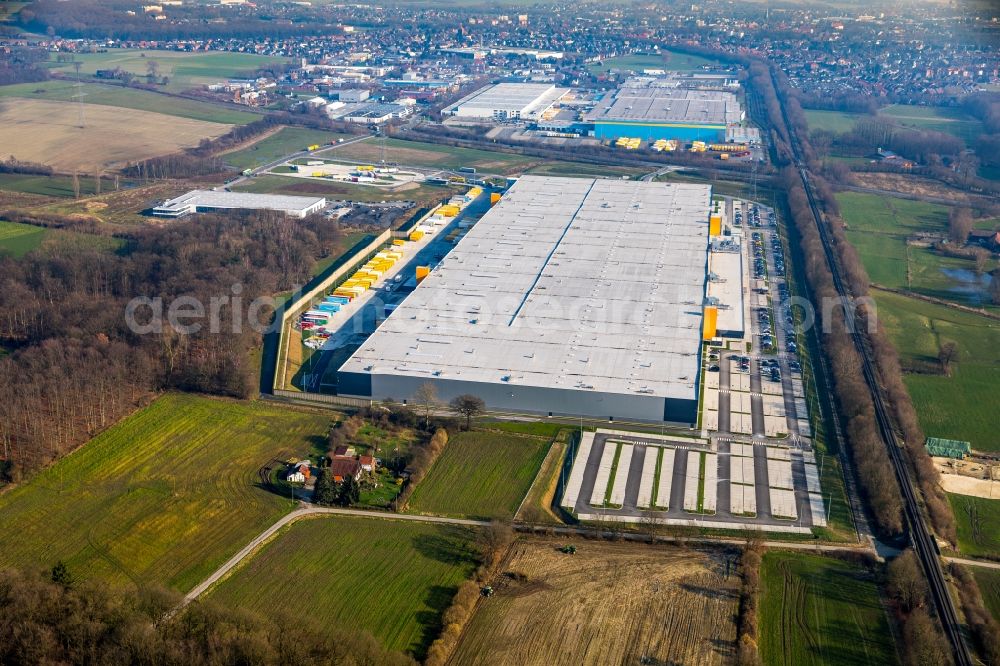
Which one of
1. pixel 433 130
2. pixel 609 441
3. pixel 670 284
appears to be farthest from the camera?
pixel 433 130

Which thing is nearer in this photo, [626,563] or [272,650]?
[272,650]

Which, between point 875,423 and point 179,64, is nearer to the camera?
point 875,423

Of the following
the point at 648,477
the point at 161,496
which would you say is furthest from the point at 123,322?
the point at 648,477

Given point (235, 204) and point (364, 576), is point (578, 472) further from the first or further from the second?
point (235, 204)

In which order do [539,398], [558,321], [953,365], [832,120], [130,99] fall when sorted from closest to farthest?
[539,398]
[558,321]
[953,365]
[832,120]
[130,99]

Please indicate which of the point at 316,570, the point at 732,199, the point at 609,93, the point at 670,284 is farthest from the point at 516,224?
the point at 609,93

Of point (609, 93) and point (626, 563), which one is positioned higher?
point (609, 93)

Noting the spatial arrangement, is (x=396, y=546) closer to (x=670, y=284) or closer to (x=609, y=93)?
(x=670, y=284)

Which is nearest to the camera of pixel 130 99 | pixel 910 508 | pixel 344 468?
pixel 910 508
